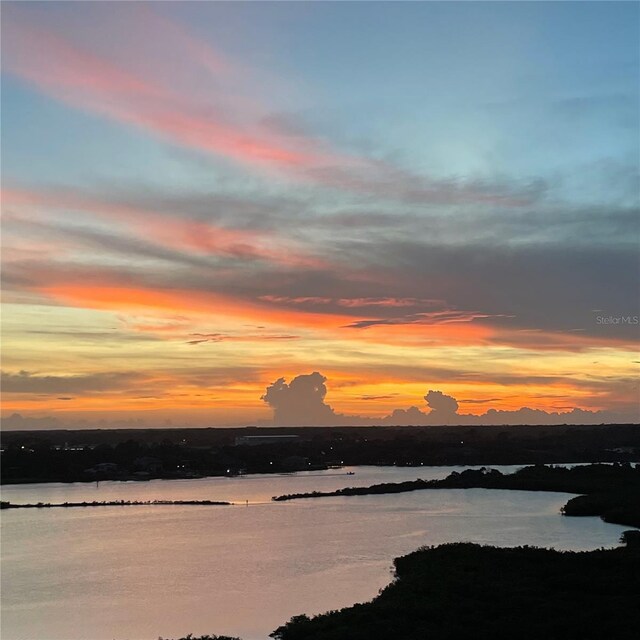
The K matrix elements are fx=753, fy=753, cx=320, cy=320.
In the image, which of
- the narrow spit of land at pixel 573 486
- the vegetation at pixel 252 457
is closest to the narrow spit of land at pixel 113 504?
the narrow spit of land at pixel 573 486

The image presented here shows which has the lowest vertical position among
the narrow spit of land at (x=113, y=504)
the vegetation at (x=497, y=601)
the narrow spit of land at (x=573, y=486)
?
the narrow spit of land at (x=113, y=504)

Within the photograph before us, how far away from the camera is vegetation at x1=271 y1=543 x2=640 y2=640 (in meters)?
20.4

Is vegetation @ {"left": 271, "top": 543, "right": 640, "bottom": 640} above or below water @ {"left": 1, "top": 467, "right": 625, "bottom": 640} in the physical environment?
above

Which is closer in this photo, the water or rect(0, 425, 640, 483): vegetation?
the water

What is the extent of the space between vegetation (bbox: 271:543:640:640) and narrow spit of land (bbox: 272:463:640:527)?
17839 mm

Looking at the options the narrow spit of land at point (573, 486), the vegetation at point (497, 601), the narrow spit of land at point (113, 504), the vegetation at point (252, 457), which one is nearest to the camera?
the vegetation at point (497, 601)

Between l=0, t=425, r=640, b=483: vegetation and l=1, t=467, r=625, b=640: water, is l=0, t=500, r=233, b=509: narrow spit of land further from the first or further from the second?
l=0, t=425, r=640, b=483: vegetation

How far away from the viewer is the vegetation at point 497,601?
20422 millimetres

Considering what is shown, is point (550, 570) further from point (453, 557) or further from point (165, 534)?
point (165, 534)

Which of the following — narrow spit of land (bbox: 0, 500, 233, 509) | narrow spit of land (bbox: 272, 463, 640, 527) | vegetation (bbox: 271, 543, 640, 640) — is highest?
vegetation (bbox: 271, 543, 640, 640)

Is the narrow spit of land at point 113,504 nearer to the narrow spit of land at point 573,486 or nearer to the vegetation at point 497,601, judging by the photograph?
the narrow spit of land at point 573,486

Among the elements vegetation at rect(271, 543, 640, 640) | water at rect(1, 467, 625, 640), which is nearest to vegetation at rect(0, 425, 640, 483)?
water at rect(1, 467, 625, 640)

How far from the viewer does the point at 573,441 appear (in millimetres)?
135000

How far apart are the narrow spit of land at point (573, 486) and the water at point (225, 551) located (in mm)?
1931
